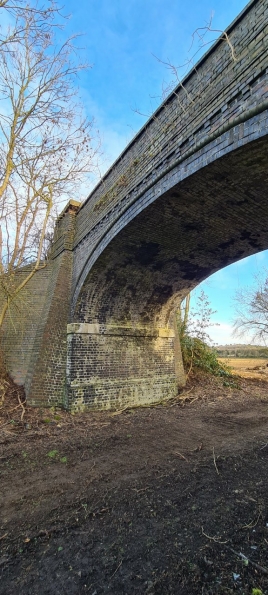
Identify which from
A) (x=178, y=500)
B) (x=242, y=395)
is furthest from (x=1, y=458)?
(x=242, y=395)

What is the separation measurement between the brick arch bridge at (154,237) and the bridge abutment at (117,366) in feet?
0.10

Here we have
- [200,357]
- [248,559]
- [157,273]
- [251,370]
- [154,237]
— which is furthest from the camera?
[251,370]

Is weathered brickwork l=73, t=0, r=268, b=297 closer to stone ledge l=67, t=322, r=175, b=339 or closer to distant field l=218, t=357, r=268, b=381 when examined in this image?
stone ledge l=67, t=322, r=175, b=339

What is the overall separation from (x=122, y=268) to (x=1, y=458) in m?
4.54

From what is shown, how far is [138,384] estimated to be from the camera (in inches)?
323

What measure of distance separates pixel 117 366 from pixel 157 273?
2.79 meters

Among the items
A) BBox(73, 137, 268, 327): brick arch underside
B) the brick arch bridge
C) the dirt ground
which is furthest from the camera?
BBox(73, 137, 268, 327): brick arch underside

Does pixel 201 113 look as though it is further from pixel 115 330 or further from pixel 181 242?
pixel 115 330

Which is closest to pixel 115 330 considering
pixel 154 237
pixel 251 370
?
pixel 154 237

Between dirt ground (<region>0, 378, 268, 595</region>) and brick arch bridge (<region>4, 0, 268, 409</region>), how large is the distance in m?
2.21

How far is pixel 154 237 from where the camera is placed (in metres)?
5.91

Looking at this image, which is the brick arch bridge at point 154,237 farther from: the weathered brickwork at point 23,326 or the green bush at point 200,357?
the green bush at point 200,357

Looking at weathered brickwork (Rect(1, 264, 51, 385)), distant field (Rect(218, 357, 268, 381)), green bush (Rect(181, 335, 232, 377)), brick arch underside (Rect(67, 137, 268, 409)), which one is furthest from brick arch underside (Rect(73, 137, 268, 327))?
distant field (Rect(218, 357, 268, 381))

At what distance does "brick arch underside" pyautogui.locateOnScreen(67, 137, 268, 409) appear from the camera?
417 centimetres
